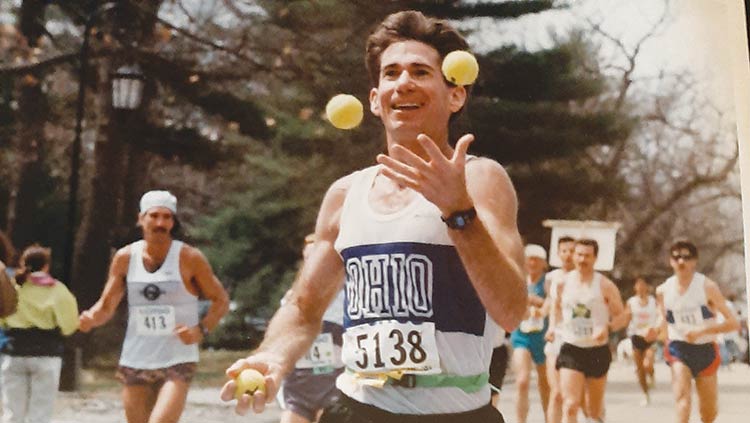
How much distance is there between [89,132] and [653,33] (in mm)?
1905

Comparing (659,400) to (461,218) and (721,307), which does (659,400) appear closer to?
(721,307)

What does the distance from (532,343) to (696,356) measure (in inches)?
21.0

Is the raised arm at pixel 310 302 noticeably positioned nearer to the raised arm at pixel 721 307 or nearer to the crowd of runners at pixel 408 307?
the crowd of runners at pixel 408 307

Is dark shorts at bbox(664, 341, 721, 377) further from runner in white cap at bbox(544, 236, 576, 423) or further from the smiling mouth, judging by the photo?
the smiling mouth

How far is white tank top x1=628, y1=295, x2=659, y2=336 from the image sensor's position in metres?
2.78

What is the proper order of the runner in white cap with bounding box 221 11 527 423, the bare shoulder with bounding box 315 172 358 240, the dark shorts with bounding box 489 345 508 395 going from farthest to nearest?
the dark shorts with bounding box 489 345 508 395 → the bare shoulder with bounding box 315 172 358 240 → the runner in white cap with bounding box 221 11 527 423

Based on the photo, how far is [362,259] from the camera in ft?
5.53

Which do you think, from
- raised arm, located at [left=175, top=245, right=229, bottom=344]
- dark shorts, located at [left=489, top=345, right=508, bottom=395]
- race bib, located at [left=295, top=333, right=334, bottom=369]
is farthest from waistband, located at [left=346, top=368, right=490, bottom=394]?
raised arm, located at [left=175, top=245, right=229, bottom=344]

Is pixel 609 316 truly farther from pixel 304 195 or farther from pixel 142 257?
pixel 142 257

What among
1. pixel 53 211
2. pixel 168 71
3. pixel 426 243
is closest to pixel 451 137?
pixel 426 243

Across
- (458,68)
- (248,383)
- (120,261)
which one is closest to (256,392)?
(248,383)

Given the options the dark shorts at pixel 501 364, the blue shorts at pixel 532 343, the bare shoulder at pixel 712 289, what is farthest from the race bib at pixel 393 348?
the bare shoulder at pixel 712 289

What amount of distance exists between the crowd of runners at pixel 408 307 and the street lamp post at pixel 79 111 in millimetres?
55

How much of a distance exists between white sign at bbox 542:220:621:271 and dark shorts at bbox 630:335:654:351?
0.24 meters
